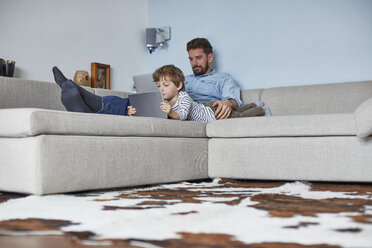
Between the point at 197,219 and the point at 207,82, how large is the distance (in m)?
2.52

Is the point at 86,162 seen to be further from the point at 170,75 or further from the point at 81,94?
the point at 170,75

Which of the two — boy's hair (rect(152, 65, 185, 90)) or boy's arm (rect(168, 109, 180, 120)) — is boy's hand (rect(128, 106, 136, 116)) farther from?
boy's hair (rect(152, 65, 185, 90))

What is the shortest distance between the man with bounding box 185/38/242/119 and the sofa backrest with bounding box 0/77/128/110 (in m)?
1.17

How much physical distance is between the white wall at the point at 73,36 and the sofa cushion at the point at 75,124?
1.73 meters

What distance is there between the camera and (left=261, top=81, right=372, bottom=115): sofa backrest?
328cm

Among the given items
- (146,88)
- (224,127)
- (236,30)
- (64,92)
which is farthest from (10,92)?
(236,30)

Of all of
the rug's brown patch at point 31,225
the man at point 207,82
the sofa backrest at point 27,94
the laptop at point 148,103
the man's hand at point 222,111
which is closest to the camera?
the rug's brown patch at point 31,225

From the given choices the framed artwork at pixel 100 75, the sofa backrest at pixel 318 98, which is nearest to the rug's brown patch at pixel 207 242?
the sofa backrest at pixel 318 98

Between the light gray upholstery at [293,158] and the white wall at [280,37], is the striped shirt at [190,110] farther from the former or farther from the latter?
the white wall at [280,37]

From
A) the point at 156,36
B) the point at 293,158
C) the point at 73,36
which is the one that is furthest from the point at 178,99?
the point at 156,36

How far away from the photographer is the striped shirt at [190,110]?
9.74 ft

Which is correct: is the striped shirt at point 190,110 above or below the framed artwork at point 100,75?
below

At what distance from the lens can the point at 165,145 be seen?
2.61 m

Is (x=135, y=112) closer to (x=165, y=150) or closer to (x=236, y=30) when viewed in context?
(x=165, y=150)
